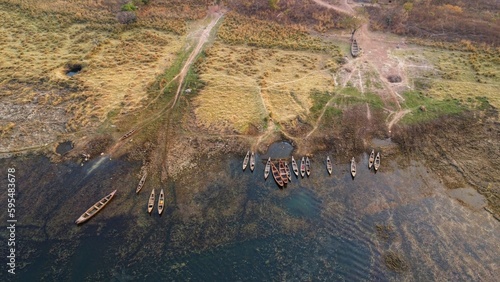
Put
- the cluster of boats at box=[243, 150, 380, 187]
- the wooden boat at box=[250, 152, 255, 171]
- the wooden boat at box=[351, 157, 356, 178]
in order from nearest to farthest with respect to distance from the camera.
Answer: the cluster of boats at box=[243, 150, 380, 187]
the wooden boat at box=[351, 157, 356, 178]
the wooden boat at box=[250, 152, 255, 171]

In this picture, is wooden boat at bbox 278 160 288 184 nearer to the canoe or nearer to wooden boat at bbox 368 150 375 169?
wooden boat at bbox 368 150 375 169

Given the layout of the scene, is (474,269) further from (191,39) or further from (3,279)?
(191,39)

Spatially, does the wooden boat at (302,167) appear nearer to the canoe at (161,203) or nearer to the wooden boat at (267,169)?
the wooden boat at (267,169)

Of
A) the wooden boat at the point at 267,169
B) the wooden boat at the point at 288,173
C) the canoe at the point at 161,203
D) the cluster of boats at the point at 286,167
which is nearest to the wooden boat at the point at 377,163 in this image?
the cluster of boats at the point at 286,167

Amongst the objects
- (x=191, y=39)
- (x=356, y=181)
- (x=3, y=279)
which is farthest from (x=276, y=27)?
(x=3, y=279)

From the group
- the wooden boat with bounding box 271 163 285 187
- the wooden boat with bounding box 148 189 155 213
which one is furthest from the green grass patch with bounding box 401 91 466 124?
the wooden boat with bounding box 148 189 155 213

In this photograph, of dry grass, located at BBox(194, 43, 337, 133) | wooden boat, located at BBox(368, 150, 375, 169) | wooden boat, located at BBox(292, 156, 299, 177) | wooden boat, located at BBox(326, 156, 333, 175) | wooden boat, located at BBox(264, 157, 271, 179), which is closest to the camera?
wooden boat, located at BBox(264, 157, 271, 179)
